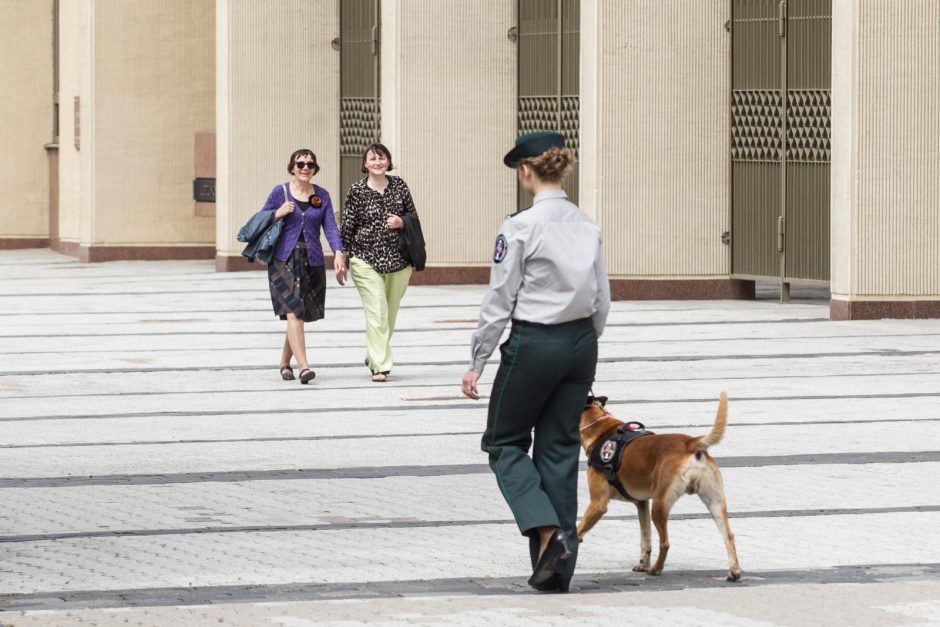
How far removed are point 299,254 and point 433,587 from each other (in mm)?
7892

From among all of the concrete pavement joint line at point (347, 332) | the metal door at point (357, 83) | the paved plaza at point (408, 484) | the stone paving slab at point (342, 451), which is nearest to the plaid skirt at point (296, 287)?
the paved plaza at point (408, 484)

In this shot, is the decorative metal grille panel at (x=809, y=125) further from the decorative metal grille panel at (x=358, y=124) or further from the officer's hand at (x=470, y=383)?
the officer's hand at (x=470, y=383)

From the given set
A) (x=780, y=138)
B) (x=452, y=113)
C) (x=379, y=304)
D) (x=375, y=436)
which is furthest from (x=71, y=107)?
(x=375, y=436)

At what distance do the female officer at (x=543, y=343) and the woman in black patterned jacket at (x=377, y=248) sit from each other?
740 centimetres

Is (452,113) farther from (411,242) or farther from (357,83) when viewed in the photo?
(411,242)

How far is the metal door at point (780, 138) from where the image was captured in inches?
840

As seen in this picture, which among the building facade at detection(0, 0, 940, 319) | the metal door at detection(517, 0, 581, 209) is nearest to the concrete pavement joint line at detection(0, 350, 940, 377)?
the building facade at detection(0, 0, 940, 319)

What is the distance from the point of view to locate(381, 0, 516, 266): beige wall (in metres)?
25.0

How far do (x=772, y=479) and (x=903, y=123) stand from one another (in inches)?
404

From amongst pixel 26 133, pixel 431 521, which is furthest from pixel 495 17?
pixel 431 521

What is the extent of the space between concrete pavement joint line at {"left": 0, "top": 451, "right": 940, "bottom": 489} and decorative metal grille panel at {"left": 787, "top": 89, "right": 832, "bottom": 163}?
10.6 metres

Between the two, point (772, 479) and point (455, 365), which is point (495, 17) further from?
point (772, 479)

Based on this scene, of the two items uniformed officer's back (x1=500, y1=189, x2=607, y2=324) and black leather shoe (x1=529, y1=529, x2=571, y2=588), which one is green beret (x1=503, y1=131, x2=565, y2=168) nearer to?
uniformed officer's back (x1=500, y1=189, x2=607, y2=324)

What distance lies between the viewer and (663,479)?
7.43 metres
